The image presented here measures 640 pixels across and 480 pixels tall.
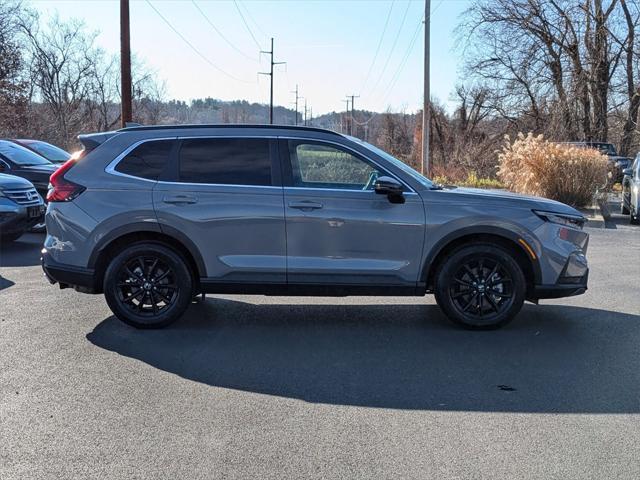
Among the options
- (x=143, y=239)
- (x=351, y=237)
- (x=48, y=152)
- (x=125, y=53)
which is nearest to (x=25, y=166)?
(x=48, y=152)

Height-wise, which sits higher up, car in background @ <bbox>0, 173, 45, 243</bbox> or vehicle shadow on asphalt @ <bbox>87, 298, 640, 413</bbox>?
car in background @ <bbox>0, 173, 45, 243</bbox>

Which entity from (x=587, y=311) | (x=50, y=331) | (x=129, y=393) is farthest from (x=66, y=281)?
(x=587, y=311)

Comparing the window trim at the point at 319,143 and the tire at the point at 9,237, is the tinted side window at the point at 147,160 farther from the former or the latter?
the tire at the point at 9,237

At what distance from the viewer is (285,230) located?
6105mm

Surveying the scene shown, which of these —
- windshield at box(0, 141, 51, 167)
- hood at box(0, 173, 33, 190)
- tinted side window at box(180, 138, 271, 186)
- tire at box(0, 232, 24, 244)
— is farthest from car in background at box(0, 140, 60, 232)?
tinted side window at box(180, 138, 271, 186)

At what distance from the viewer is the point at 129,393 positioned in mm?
4672

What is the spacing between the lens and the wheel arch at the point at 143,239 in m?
6.14

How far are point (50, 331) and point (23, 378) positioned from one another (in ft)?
4.27

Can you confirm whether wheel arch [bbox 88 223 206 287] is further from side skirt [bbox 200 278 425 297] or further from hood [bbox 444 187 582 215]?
hood [bbox 444 187 582 215]

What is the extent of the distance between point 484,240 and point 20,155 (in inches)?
448

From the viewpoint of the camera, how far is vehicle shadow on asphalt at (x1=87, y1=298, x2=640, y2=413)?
4.68 meters

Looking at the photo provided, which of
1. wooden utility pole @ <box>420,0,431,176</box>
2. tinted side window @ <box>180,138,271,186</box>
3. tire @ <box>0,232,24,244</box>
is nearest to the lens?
tinted side window @ <box>180,138,271,186</box>

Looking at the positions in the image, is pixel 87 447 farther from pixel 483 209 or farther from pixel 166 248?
pixel 483 209

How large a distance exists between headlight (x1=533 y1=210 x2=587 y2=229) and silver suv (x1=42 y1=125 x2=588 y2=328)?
1cm
